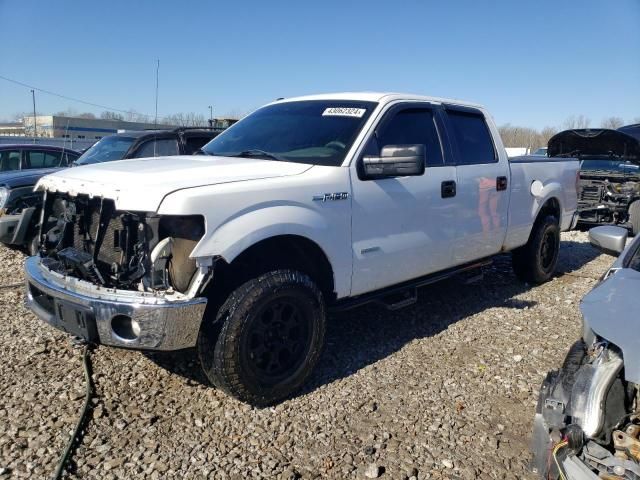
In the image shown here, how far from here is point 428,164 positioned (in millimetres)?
Answer: 4273

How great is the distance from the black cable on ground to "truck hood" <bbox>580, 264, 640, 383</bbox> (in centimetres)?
257

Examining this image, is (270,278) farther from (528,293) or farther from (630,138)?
(630,138)

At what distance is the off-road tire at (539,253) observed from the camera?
5969mm

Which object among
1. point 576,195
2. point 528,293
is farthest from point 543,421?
point 576,195

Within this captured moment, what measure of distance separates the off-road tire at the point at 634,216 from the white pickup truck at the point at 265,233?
6.23 m

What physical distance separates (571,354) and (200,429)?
80.1 inches

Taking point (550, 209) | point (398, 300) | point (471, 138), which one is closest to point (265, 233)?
point (398, 300)

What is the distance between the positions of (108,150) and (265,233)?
565 centimetres

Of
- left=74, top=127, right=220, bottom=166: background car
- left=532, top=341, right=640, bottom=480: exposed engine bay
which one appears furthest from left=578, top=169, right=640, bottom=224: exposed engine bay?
left=532, top=341, right=640, bottom=480: exposed engine bay

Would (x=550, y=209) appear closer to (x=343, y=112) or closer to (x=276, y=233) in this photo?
(x=343, y=112)

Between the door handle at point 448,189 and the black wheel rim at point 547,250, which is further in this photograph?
the black wheel rim at point 547,250

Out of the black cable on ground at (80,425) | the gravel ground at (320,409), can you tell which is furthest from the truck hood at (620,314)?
the black cable on ground at (80,425)

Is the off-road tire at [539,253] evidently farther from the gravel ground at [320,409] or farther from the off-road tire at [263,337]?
the off-road tire at [263,337]

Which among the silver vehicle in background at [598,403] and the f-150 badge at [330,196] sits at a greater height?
the f-150 badge at [330,196]
